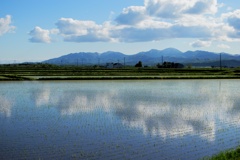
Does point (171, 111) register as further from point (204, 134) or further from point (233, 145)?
point (233, 145)

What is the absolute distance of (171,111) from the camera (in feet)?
44.2

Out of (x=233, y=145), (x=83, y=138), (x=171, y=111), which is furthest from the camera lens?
(x=171, y=111)

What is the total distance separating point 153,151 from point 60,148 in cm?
213

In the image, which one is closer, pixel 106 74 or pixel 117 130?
pixel 117 130

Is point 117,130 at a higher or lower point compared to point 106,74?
lower

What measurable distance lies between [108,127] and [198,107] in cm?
579

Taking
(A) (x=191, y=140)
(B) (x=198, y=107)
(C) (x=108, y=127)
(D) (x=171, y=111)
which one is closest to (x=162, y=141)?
(A) (x=191, y=140)

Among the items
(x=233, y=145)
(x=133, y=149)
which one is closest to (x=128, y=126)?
(x=133, y=149)

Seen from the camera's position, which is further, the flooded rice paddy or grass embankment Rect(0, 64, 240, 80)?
grass embankment Rect(0, 64, 240, 80)

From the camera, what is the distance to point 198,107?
577 inches

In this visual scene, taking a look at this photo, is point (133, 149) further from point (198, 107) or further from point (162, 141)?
point (198, 107)

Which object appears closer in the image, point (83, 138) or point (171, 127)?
point (83, 138)

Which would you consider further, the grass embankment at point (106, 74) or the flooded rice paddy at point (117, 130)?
the grass embankment at point (106, 74)

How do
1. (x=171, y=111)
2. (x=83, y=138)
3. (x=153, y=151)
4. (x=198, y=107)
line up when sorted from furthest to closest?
(x=198, y=107) < (x=171, y=111) < (x=83, y=138) < (x=153, y=151)
